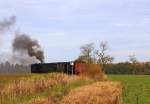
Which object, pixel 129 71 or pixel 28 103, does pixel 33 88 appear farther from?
pixel 129 71

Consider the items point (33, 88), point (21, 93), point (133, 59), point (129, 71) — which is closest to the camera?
point (21, 93)

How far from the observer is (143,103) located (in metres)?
24.2

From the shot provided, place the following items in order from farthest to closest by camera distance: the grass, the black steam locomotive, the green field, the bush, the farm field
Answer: the bush
the black steam locomotive
the green field
the grass
the farm field

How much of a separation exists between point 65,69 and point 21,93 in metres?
32.5

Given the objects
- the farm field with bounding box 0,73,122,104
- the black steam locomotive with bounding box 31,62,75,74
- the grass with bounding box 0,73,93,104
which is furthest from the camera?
the black steam locomotive with bounding box 31,62,75,74

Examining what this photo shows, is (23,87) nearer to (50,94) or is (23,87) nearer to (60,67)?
(50,94)

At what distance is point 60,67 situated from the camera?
61562 millimetres

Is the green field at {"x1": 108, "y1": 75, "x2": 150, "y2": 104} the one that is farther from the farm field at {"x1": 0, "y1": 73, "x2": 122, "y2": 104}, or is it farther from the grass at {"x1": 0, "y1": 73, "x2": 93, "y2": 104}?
the grass at {"x1": 0, "y1": 73, "x2": 93, "y2": 104}

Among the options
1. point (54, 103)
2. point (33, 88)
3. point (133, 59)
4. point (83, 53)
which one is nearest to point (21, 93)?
point (33, 88)

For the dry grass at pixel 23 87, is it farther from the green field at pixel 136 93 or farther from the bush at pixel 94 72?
the bush at pixel 94 72

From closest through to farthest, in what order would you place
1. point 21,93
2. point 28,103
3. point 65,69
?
point 28,103
point 21,93
point 65,69

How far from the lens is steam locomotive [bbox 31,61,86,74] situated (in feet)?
200

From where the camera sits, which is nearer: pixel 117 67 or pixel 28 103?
pixel 28 103

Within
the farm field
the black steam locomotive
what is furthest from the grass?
the black steam locomotive
